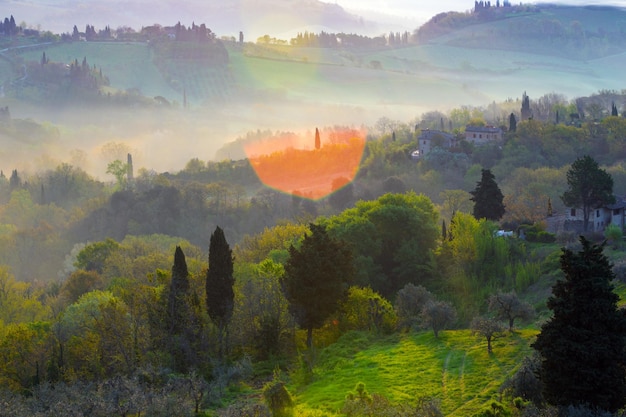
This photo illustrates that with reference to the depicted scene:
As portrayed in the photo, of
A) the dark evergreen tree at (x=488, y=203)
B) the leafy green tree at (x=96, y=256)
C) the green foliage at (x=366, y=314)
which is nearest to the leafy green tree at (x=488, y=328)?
the green foliage at (x=366, y=314)

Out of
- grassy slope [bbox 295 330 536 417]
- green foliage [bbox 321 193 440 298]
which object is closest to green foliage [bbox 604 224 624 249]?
green foliage [bbox 321 193 440 298]

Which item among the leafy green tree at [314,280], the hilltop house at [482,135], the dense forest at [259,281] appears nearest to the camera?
the dense forest at [259,281]

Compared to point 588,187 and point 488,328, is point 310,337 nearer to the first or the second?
point 488,328

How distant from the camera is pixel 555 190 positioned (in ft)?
281

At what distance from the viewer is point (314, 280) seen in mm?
39906

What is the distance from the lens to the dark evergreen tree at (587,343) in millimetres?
24625

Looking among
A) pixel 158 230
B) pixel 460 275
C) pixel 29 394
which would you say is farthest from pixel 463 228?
pixel 158 230

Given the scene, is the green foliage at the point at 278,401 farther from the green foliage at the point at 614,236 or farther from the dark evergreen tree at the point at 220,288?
the green foliage at the point at 614,236

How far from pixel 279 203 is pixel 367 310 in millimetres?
64243

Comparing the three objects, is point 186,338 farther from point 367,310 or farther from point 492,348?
point 492,348

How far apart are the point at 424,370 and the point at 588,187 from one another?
30.0 metres

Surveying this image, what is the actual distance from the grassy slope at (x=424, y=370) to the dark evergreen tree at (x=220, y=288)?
600 cm

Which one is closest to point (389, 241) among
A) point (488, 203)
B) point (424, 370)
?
point (488, 203)

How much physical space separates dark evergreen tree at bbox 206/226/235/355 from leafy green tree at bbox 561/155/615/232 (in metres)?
29.6
